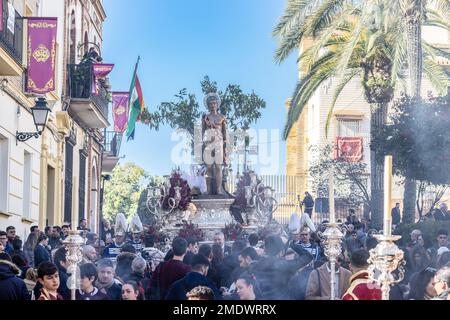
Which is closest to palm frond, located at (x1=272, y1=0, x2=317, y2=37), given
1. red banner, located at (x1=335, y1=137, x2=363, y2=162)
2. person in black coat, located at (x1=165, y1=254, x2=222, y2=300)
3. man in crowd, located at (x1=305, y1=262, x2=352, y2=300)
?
man in crowd, located at (x1=305, y1=262, x2=352, y2=300)

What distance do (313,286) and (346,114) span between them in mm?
37875

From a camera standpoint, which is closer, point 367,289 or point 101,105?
point 367,289

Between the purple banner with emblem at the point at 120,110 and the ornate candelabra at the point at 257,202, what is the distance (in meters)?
10.7

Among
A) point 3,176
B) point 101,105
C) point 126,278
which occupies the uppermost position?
point 101,105

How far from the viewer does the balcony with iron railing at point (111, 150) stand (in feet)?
121

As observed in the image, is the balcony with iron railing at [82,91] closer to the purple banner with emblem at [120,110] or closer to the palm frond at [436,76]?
the purple banner with emblem at [120,110]

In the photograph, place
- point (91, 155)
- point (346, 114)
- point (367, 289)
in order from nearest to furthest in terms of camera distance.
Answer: point (367, 289), point (91, 155), point (346, 114)

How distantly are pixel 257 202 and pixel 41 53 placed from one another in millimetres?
5519

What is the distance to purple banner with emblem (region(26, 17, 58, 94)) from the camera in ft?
A: 63.4

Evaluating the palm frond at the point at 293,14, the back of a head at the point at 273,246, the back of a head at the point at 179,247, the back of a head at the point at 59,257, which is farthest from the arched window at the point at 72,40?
the back of a head at the point at 179,247
